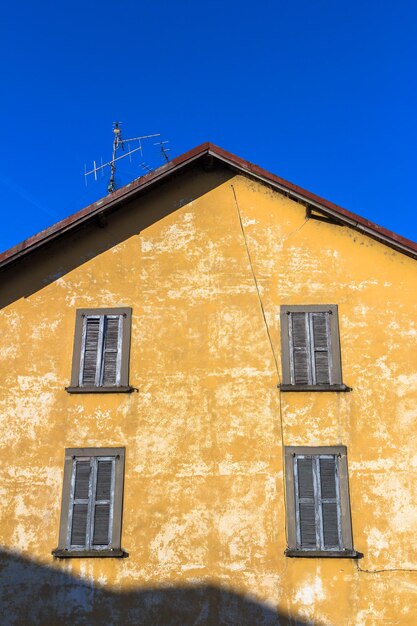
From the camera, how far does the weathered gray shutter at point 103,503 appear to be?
11.4 meters

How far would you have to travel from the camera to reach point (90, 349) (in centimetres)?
1265

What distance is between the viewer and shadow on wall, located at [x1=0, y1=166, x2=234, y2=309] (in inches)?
523

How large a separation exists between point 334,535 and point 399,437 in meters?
2.12

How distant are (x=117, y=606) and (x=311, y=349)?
5739mm

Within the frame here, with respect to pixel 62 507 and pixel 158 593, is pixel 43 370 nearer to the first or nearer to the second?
pixel 62 507

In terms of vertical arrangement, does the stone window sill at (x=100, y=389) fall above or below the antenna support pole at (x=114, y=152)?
below

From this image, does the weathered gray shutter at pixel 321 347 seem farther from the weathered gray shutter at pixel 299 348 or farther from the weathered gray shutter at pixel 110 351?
the weathered gray shutter at pixel 110 351

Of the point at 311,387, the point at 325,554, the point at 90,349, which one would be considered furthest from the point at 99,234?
the point at 325,554

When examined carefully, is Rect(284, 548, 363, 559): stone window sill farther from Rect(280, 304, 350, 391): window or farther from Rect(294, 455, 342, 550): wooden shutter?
Rect(280, 304, 350, 391): window

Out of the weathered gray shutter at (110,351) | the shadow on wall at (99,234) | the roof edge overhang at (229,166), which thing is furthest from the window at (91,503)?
the roof edge overhang at (229,166)

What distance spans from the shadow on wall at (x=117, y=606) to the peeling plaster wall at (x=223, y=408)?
0.14 meters

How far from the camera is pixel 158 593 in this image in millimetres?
11016

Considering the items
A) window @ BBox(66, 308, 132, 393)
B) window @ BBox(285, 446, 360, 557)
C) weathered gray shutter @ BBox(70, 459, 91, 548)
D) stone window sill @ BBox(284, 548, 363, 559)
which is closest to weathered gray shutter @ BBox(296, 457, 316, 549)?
window @ BBox(285, 446, 360, 557)

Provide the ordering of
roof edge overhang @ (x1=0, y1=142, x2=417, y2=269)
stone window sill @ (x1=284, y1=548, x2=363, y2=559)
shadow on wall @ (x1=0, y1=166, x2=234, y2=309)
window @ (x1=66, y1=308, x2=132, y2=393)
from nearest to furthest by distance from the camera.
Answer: stone window sill @ (x1=284, y1=548, x2=363, y2=559) < window @ (x1=66, y1=308, x2=132, y2=393) < roof edge overhang @ (x1=0, y1=142, x2=417, y2=269) < shadow on wall @ (x1=0, y1=166, x2=234, y2=309)
